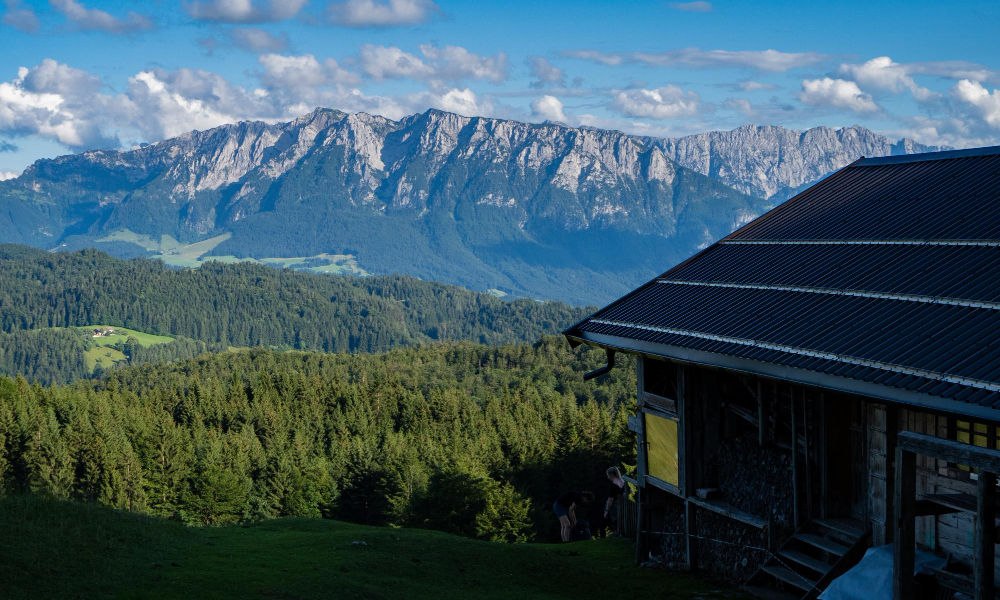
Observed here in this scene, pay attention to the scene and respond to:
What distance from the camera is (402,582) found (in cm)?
1795

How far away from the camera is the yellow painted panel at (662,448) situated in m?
20.7

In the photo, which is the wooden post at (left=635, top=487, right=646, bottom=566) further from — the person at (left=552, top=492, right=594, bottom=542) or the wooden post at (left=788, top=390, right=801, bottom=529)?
the person at (left=552, top=492, right=594, bottom=542)

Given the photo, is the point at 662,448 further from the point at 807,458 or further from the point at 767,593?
the point at 807,458

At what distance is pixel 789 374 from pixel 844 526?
351 cm

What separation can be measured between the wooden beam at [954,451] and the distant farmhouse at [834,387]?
24mm

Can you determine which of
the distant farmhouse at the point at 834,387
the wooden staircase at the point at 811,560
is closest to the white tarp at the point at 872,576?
the distant farmhouse at the point at 834,387

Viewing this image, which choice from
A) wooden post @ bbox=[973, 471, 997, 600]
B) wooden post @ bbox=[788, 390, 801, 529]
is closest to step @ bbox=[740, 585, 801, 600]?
wooden post @ bbox=[788, 390, 801, 529]

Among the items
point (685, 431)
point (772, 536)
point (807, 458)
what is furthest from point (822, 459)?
point (685, 431)

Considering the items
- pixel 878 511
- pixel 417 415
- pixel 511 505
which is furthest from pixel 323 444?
pixel 878 511

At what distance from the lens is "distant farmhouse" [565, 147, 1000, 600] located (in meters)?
12.0

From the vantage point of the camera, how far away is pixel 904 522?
10.9 meters

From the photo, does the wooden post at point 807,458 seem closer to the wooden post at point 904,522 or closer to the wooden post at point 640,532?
the wooden post at point 904,522

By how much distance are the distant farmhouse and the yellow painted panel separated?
60 millimetres

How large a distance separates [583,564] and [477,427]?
2637 inches
